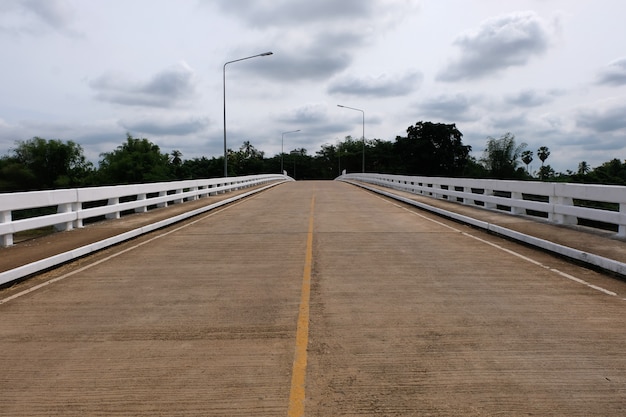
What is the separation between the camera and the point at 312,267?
8.59 m

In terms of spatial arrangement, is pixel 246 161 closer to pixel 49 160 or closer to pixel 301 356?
pixel 49 160

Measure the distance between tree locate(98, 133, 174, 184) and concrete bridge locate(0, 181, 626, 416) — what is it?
82.2 meters

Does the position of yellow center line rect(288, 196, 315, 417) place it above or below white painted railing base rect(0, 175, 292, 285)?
below

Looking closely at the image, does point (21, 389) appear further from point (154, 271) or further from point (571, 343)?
point (571, 343)

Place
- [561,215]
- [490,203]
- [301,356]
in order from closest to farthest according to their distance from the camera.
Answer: [301,356] < [561,215] < [490,203]

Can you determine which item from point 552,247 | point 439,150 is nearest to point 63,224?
point 552,247

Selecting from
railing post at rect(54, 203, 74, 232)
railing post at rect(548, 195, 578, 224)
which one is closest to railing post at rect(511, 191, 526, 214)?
railing post at rect(548, 195, 578, 224)

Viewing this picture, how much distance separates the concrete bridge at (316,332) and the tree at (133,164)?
82.2 metres

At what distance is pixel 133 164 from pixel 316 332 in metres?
93.4

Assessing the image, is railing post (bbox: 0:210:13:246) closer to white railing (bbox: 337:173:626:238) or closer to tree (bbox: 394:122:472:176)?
white railing (bbox: 337:173:626:238)

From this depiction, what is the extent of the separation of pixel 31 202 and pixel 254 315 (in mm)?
7173

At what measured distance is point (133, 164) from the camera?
9200cm

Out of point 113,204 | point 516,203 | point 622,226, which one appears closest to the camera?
point 622,226

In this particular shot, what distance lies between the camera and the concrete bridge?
3.89m
